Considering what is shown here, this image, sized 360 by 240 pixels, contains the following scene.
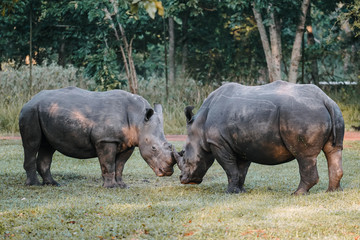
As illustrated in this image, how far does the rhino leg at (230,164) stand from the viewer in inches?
348

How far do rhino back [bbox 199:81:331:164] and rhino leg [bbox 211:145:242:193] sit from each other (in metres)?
0.10

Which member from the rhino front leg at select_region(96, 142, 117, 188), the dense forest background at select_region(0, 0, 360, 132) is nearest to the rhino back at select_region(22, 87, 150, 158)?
the rhino front leg at select_region(96, 142, 117, 188)

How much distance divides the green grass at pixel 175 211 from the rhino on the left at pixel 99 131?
1.39 ft

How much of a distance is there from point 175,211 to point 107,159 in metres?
2.53

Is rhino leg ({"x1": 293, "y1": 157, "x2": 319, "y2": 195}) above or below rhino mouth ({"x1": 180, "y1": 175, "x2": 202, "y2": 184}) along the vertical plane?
above

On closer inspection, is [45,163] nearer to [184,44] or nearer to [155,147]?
[155,147]

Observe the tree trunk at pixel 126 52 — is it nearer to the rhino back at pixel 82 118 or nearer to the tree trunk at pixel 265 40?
the tree trunk at pixel 265 40

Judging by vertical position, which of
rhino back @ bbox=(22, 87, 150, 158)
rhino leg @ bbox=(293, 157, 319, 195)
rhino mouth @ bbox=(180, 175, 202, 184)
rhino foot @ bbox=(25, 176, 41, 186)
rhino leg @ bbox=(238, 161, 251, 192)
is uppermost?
rhino back @ bbox=(22, 87, 150, 158)

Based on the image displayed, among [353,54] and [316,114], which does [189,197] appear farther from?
[353,54]

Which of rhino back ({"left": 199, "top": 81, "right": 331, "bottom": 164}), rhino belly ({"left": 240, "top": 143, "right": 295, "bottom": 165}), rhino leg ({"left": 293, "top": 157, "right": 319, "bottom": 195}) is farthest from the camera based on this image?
rhino belly ({"left": 240, "top": 143, "right": 295, "bottom": 165})

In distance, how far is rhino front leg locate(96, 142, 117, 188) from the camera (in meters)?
9.45

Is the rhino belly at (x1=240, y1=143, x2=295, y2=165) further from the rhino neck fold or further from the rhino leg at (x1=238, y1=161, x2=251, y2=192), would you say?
the rhino neck fold

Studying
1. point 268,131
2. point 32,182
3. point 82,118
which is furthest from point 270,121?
point 32,182

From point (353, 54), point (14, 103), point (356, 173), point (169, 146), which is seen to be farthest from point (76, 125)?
point (353, 54)
